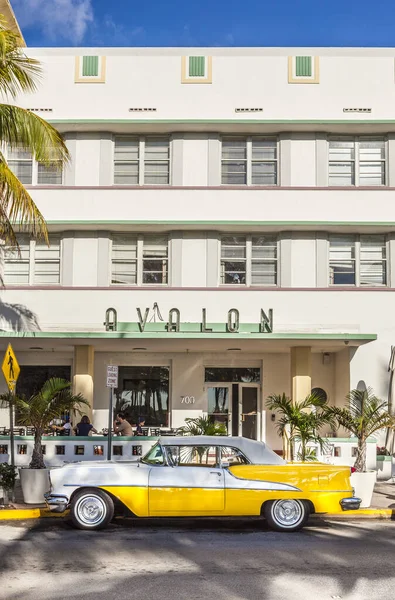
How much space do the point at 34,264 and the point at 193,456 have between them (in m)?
12.4

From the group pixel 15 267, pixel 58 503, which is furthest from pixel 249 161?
pixel 58 503

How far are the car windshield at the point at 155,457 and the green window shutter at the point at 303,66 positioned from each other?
1516 centimetres

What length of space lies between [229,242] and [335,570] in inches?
598

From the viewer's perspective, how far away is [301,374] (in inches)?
882

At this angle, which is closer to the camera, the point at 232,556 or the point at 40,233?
the point at 232,556

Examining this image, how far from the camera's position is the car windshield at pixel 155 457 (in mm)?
13195

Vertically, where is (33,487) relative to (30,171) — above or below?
below

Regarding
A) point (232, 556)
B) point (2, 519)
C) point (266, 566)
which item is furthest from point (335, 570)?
point (2, 519)

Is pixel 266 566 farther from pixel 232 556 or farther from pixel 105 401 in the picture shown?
pixel 105 401

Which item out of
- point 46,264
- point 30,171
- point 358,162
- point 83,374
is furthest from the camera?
point 30,171

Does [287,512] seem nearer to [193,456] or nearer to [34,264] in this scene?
[193,456]

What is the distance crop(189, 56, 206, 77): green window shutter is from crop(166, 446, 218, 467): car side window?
14.8 metres

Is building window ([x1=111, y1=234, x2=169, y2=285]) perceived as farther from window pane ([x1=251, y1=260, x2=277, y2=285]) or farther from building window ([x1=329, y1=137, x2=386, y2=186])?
building window ([x1=329, y1=137, x2=386, y2=186])

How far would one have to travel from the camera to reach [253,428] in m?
24.8
